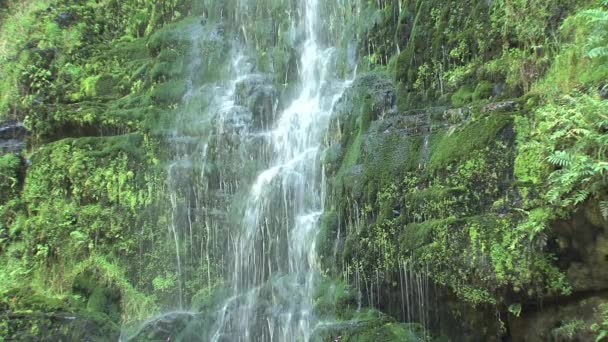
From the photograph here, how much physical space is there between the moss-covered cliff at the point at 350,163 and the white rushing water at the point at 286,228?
436mm

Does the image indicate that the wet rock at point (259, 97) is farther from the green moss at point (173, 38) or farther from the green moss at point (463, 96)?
the green moss at point (463, 96)

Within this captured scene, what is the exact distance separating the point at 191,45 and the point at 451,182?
927cm

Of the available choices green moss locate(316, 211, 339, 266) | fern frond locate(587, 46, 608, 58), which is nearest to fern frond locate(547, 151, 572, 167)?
fern frond locate(587, 46, 608, 58)

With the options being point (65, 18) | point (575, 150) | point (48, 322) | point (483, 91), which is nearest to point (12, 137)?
point (65, 18)

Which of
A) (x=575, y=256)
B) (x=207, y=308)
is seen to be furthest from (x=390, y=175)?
(x=207, y=308)

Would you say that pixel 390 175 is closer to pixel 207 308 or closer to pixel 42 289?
pixel 207 308

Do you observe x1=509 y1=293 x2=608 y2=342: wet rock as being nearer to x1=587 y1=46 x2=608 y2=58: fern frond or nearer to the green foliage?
the green foliage

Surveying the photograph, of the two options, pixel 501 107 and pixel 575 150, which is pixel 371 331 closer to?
pixel 575 150

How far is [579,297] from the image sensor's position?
6.16m

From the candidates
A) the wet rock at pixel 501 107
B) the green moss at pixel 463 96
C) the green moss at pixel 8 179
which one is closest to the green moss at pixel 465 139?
the wet rock at pixel 501 107

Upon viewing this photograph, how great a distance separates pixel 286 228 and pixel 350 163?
205 centimetres

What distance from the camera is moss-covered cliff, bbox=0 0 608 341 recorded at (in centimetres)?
641

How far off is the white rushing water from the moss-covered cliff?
17.2 inches

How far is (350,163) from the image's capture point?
9.48 m
